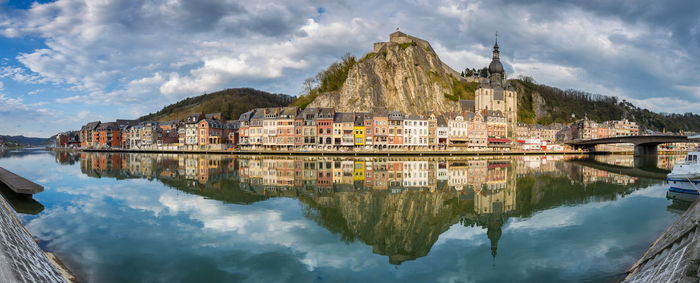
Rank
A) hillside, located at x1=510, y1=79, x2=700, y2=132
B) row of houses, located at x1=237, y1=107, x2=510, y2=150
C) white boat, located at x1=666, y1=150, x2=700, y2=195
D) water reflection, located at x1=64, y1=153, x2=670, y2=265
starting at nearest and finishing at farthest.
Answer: water reflection, located at x1=64, y1=153, x2=670, y2=265 < white boat, located at x1=666, y1=150, x2=700, y2=195 < row of houses, located at x1=237, y1=107, x2=510, y2=150 < hillside, located at x1=510, y1=79, x2=700, y2=132

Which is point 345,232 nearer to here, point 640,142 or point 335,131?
point 335,131

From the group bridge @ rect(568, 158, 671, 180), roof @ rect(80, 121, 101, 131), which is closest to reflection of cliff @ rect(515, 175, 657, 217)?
bridge @ rect(568, 158, 671, 180)

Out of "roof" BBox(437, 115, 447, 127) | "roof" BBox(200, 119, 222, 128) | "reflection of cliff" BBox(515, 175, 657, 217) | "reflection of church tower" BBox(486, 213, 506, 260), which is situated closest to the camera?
"reflection of church tower" BBox(486, 213, 506, 260)

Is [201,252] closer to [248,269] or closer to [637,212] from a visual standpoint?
[248,269]

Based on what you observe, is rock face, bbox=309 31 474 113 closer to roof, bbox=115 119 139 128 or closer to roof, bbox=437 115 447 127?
roof, bbox=437 115 447 127

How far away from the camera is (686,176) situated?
20.2 meters

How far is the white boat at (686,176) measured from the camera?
19.9 meters

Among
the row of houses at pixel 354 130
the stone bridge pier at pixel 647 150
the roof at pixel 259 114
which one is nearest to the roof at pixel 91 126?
the row of houses at pixel 354 130

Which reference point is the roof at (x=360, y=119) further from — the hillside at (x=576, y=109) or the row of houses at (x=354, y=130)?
the hillside at (x=576, y=109)

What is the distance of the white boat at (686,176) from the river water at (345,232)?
39.3 inches

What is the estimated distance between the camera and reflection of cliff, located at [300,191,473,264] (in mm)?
10234

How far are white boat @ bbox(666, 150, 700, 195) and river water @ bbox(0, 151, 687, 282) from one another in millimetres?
999

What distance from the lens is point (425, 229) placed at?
1188 cm

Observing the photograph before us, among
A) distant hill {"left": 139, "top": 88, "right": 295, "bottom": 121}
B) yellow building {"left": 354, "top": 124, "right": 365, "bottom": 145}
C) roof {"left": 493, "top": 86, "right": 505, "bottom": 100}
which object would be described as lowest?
yellow building {"left": 354, "top": 124, "right": 365, "bottom": 145}
